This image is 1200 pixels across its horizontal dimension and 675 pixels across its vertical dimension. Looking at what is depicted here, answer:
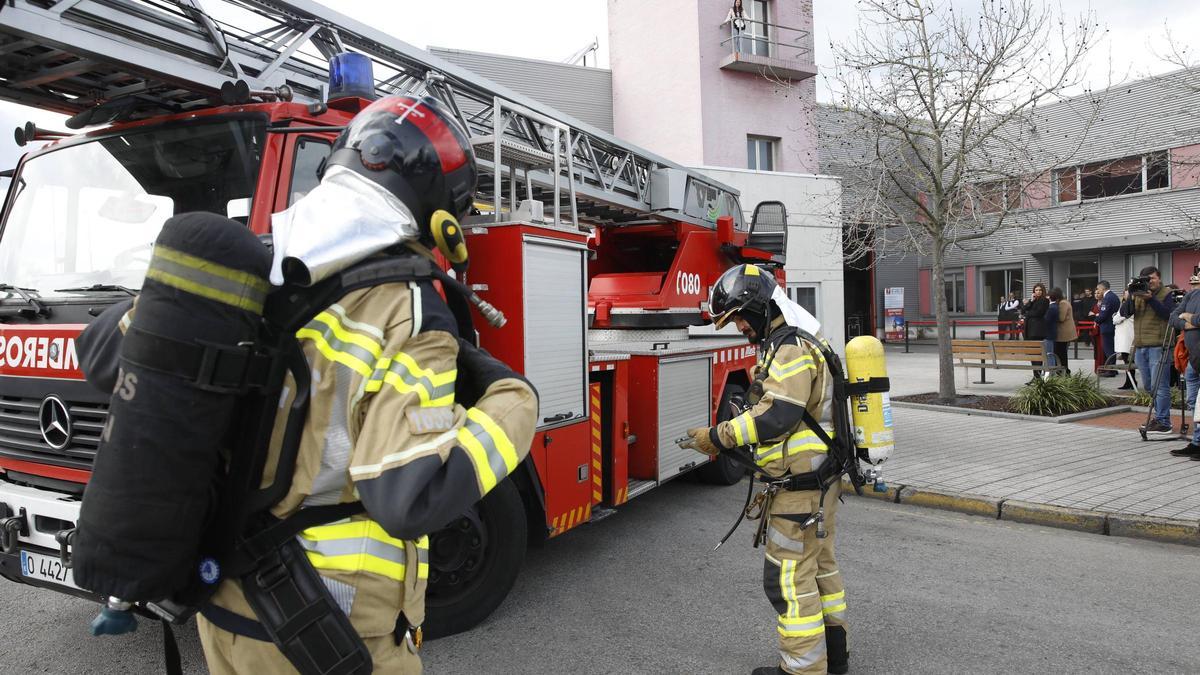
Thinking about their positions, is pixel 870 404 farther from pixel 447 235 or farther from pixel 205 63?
pixel 205 63

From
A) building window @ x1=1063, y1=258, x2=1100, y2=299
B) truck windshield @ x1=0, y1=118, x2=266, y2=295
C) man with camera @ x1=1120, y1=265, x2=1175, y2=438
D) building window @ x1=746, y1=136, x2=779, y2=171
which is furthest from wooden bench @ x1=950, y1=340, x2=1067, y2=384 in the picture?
building window @ x1=1063, y1=258, x2=1100, y2=299

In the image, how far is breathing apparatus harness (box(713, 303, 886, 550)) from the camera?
3.27 metres

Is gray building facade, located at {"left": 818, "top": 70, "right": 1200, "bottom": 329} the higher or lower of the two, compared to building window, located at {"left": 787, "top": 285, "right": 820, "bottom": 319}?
higher

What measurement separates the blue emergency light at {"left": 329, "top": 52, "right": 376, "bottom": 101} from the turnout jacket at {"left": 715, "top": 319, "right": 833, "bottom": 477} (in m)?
2.15

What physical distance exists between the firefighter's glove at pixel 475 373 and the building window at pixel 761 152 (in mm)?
20385

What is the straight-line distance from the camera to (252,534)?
1.52m

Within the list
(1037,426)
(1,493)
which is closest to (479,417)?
(1,493)

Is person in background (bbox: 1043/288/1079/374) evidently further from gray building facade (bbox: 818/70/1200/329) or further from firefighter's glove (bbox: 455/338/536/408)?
firefighter's glove (bbox: 455/338/536/408)

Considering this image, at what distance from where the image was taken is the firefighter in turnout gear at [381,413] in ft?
4.50

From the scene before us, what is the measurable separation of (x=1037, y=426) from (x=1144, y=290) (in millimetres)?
2091

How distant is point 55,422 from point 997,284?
99.5ft

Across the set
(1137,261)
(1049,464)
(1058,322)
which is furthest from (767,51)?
(1049,464)

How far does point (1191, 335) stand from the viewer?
24.1 feet

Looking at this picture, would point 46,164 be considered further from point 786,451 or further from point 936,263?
point 936,263
